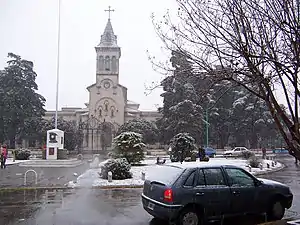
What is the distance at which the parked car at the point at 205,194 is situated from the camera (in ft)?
25.1

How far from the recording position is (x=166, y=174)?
27.2ft

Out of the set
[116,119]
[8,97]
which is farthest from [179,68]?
[116,119]

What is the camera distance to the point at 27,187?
15.2 metres

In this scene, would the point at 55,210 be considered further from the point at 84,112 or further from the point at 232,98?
the point at 84,112

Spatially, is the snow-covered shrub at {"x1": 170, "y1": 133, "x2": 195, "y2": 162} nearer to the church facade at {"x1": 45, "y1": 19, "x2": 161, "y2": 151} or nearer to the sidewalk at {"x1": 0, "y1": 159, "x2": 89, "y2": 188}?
the sidewalk at {"x1": 0, "y1": 159, "x2": 89, "y2": 188}

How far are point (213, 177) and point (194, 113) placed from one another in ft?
141

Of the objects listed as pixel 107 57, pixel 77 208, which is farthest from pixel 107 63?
pixel 77 208

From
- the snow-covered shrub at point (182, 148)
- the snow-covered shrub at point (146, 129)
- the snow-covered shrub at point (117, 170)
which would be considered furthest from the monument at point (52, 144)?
the snow-covered shrub at point (146, 129)

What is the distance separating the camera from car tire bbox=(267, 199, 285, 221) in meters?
8.78

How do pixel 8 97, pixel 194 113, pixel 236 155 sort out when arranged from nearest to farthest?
1. pixel 236 155
2. pixel 194 113
3. pixel 8 97

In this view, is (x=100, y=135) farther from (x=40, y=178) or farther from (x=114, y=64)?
(x=40, y=178)

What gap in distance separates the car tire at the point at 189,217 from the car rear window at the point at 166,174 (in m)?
0.73

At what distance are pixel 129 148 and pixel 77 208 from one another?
581 inches

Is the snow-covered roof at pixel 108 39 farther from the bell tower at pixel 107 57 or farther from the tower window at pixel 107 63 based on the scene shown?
the tower window at pixel 107 63
